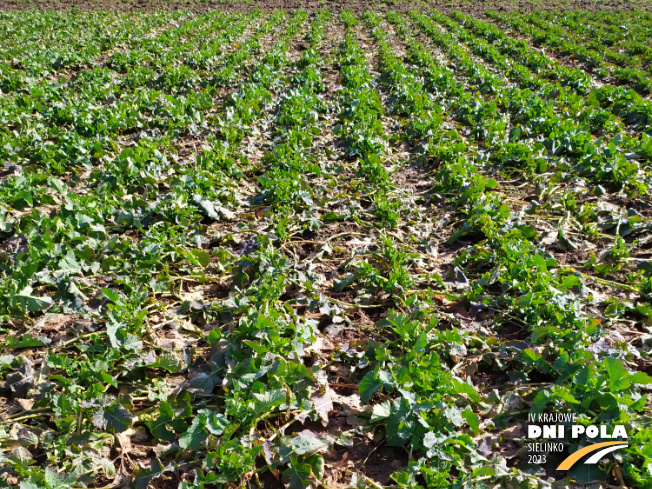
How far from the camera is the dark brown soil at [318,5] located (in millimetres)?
21844

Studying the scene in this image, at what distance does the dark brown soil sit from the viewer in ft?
71.7

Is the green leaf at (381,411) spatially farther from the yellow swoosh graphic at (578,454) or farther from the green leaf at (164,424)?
the green leaf at (164,424)

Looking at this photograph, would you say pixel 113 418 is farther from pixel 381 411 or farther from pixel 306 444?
pixel 381 411

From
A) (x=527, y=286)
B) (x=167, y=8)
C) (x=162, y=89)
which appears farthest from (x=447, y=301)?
(x=167, y=8)

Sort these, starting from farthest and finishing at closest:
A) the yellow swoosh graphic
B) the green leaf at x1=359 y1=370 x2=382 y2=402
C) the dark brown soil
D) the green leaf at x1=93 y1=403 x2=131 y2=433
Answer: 1. the dark brown soil
2. the green leaf at x1=359 y1=370 x2=382 y2=402
3. the green leaf at x1=93 y1=403 x2=131 y2=433
4. the yellow swoosh graphic

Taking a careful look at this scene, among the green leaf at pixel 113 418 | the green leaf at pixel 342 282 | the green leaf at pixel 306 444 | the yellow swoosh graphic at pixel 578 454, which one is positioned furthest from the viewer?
the green leaf at pixel 342 282

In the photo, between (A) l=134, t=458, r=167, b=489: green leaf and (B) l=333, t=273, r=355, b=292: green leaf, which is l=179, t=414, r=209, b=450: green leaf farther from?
(B) l=333, t=273, r=355, b=292: green leaf

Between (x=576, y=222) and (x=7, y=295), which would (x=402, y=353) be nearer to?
(x=576, y=222)

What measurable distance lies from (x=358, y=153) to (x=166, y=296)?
3.74m

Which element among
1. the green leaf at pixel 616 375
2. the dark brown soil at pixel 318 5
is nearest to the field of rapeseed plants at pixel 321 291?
the green leaf at pixel 616 375

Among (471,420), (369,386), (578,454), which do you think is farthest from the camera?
(369,386)

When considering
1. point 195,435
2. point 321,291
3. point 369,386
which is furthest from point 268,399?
point 321,291

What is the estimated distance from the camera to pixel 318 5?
23.8m

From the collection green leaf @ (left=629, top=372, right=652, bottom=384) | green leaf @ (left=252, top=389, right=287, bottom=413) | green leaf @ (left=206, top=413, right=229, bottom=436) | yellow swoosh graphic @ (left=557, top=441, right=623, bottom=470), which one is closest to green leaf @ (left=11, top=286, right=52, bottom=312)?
green leaf @ (left=206, top=413, right=229, bottom=436)
